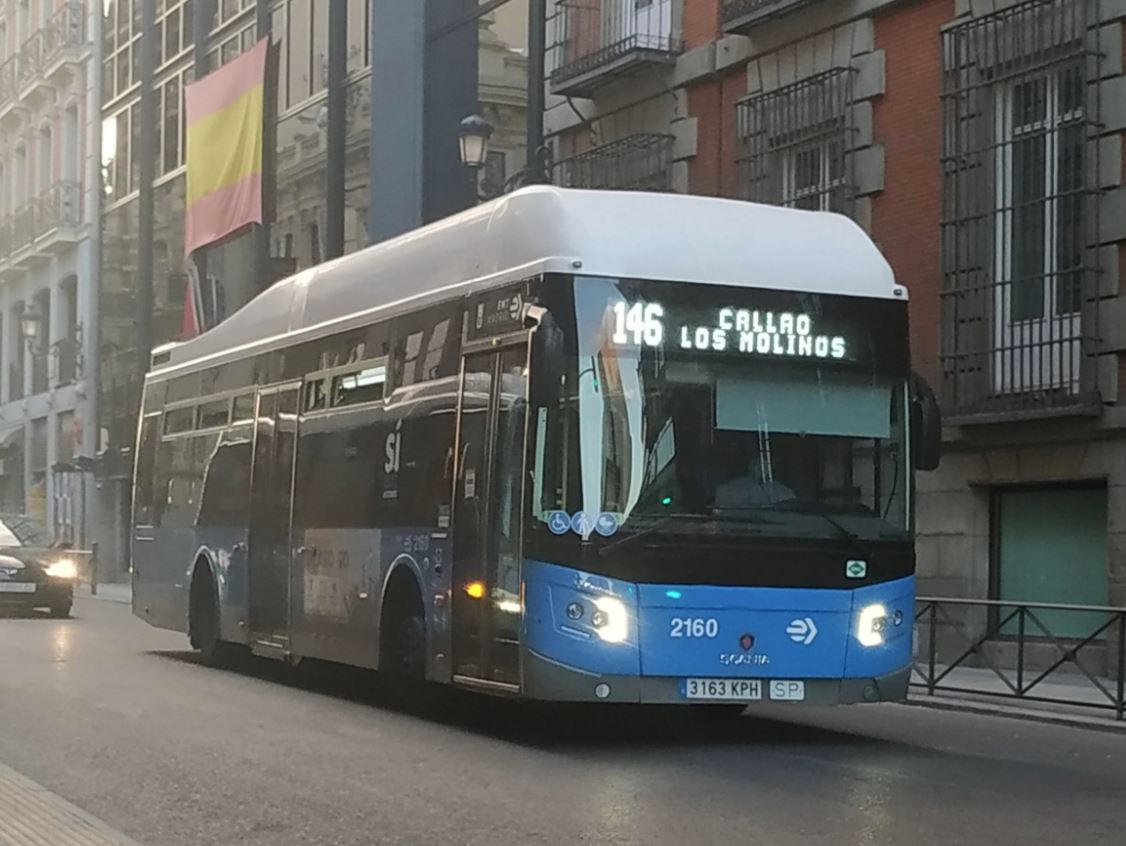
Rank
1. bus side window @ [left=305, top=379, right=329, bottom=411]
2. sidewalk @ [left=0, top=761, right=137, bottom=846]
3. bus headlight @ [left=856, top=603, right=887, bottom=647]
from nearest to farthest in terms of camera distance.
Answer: sidewalk @ [left=0, top=761, right=137, bottom=846]
bus headlight @ [left=856, top=603, right=887, bottom=647]
bus side window @ [left=305, top=379, right=329, bottom=411]

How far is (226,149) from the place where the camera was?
38188 millimetres

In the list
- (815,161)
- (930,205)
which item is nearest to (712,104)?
(815,161)

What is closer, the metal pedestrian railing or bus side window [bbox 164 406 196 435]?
the metal pedestrian railing

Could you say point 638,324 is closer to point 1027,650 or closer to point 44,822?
point 44,822

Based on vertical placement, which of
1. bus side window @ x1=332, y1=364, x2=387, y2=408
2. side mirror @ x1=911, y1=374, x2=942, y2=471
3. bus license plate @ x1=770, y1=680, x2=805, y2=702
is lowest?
bus license plate @ x1=770, y1=680, x2=805, y2=702

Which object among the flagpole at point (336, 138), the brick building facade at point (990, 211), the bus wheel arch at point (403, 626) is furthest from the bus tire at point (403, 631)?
the flagpole at point (336, 138)

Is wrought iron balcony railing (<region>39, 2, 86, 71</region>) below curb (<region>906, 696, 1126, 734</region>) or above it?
above

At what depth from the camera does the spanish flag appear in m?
36.8

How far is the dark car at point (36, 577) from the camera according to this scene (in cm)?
2805

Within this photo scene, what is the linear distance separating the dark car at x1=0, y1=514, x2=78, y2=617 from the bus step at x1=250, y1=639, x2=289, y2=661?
1168 cm

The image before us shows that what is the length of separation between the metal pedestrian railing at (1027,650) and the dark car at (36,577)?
14715 mm

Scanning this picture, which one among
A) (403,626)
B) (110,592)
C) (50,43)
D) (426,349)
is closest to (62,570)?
(110,592)

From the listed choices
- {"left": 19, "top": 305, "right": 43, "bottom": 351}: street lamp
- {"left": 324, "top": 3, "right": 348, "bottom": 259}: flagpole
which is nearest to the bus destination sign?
{"left": 324, "top": 3, "right": 348, "bottom": 259}: flagpole

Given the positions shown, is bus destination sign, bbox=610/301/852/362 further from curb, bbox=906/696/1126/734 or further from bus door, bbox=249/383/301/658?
bus door, bbox=249/383/301/658
